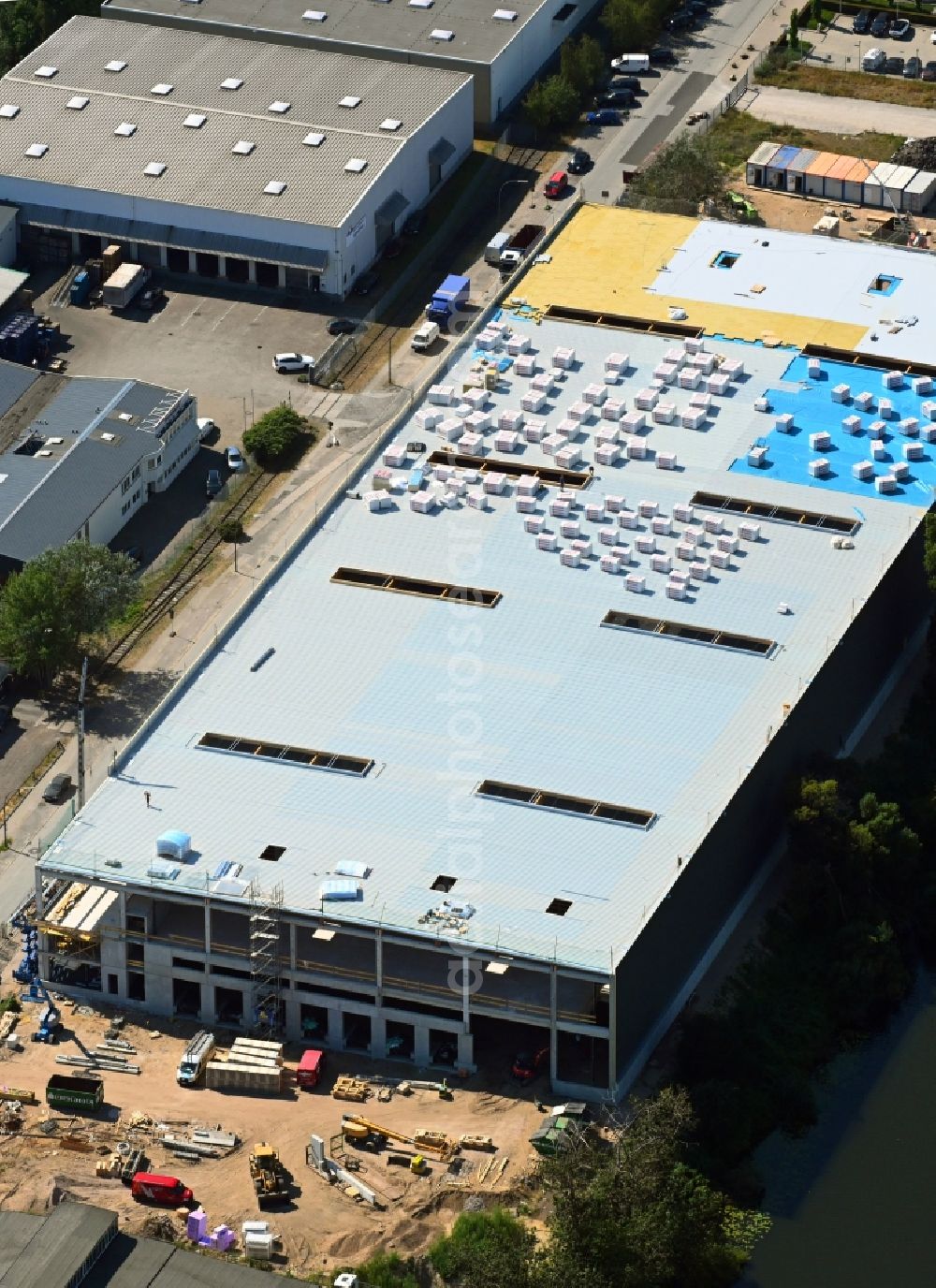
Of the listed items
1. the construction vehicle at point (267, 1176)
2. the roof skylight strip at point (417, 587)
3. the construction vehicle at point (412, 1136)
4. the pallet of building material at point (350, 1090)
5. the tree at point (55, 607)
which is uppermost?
the roof skylight strip at point (417, 587)

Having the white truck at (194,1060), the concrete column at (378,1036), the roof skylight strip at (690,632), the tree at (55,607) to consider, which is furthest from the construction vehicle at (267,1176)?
the tree at (55,607)

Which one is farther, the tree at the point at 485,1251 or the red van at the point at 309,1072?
the red van at the point at 309,1072

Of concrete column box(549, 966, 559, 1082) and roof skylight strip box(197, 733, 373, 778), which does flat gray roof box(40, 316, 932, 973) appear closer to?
roof skylight strip box(197, 733, 373, 778)

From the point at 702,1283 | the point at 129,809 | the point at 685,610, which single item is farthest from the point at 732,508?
the point at 702,1283

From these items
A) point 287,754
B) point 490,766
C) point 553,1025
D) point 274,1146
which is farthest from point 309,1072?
point 490,766

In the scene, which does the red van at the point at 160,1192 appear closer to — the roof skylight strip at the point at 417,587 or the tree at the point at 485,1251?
the tree at the point at 485,1251
